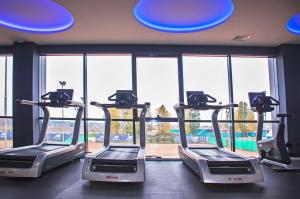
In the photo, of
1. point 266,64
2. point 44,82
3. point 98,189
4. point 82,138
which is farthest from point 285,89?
point 44,82

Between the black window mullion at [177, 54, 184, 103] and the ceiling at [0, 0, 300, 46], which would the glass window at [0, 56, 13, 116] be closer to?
the ceiling at [0, 0, 300, 46]

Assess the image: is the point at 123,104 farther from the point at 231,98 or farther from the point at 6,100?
the point at 6,100

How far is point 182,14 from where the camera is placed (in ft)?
13.3

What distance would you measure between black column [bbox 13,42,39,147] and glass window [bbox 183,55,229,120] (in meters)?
4.06

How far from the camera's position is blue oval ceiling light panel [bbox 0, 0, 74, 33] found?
3717 millimetres

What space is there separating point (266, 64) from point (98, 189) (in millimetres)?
5662

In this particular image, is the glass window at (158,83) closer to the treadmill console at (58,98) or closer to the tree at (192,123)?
the tree at (192,123)

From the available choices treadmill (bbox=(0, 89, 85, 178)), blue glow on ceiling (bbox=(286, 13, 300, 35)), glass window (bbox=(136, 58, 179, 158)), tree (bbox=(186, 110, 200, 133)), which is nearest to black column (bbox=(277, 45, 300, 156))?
blue glow on ceiling (bbox=(286, 13, 300, 35))

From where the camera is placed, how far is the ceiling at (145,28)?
3.60 meters

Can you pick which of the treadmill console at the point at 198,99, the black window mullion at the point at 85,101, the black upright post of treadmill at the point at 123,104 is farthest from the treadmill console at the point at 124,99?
the black window mullion at the point at 85,101

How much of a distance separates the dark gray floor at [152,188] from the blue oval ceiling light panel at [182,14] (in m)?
3.05

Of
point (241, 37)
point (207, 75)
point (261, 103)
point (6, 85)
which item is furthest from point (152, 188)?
point (6, 85)

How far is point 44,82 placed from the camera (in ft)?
19.0

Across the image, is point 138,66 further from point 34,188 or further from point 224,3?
point 34,188
